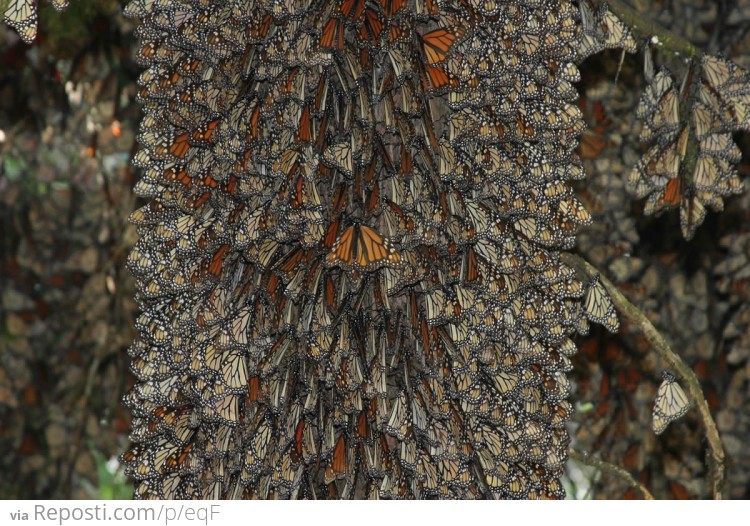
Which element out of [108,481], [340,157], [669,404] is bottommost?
[669,404]

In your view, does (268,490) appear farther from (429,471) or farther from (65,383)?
(65,383)

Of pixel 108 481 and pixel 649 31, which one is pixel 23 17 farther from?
pixel 108 481

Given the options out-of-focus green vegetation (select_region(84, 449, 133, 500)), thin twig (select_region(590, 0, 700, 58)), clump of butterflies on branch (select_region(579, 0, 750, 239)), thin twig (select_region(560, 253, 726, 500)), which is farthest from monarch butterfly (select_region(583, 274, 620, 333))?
out-of-focus green vegetation (select_region(84, 449, 133, 500))

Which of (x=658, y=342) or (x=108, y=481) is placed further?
(x=108, y=481)

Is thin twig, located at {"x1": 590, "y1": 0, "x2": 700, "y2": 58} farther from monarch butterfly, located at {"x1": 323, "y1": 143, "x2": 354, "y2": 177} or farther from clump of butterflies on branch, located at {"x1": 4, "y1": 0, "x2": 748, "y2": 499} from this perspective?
monarch butterfly, located at {"x1": 323, "y1": 143, "x2": 354, "y2": 177}

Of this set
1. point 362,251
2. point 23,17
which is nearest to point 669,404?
point 362,251

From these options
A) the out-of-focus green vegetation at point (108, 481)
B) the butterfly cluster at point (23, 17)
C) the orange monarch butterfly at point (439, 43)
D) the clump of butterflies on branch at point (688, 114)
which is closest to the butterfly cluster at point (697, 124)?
the clump of butterflies on branch at point (688, 114)
